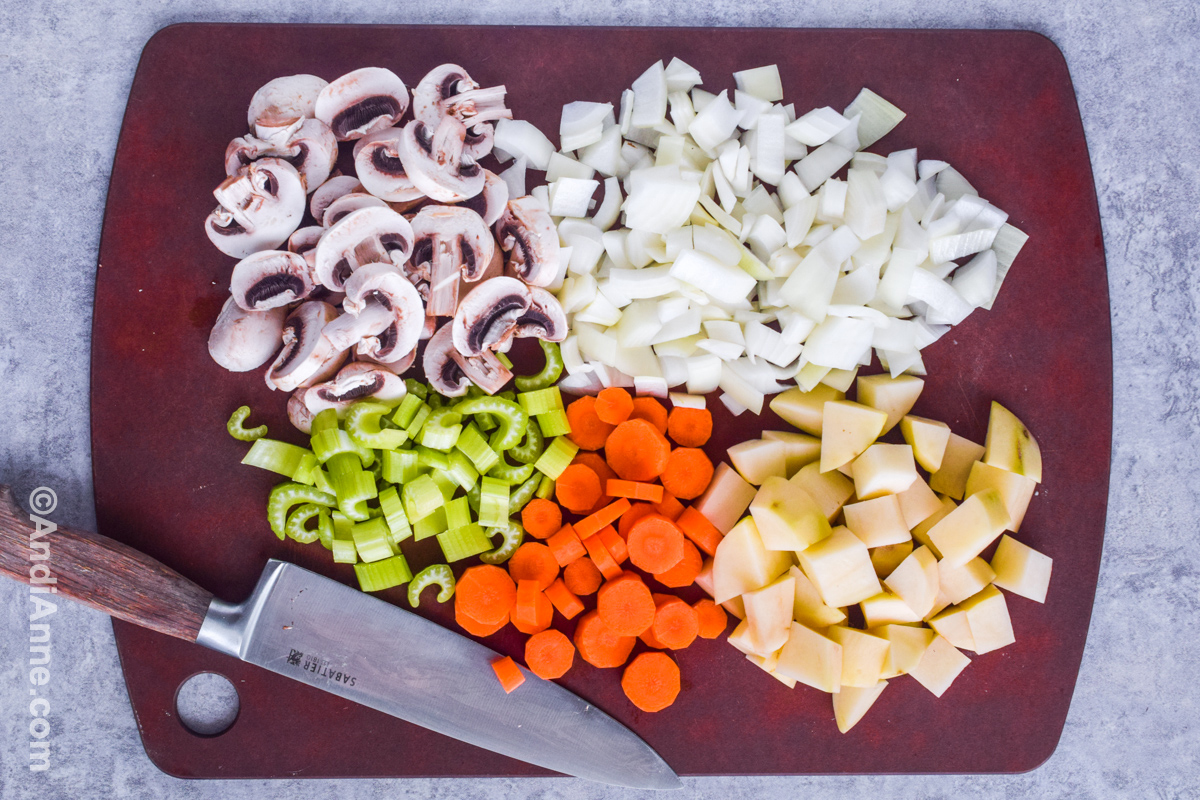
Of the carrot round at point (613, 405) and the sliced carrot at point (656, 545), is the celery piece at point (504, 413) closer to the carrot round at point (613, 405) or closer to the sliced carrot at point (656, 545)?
the carrot round at point (613, 405)

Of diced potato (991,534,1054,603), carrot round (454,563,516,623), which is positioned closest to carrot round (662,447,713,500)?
carrot round (454,563,516,623)

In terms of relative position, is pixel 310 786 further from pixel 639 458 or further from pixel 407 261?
pixel 407 261

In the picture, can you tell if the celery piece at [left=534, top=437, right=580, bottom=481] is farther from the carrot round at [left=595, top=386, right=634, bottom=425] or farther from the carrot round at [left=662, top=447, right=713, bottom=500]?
the carrot round at [left=662, top=447, right=713, bottom=500]

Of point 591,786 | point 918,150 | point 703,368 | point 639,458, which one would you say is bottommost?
point 591,786

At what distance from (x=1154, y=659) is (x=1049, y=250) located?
1.44 meters

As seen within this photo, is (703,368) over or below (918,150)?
below

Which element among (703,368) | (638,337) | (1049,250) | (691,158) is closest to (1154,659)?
(1049,250)

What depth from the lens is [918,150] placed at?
90.7 inches

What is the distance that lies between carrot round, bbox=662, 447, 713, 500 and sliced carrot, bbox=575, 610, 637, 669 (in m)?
0.47

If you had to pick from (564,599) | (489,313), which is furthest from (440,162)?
(564,599)

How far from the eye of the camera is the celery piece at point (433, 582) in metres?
2.15

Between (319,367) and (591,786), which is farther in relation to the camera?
(591,786)

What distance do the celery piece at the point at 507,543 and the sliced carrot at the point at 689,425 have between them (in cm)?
57

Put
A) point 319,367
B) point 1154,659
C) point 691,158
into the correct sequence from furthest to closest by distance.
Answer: point 1154,659 < point 691,158 < point 319,367
